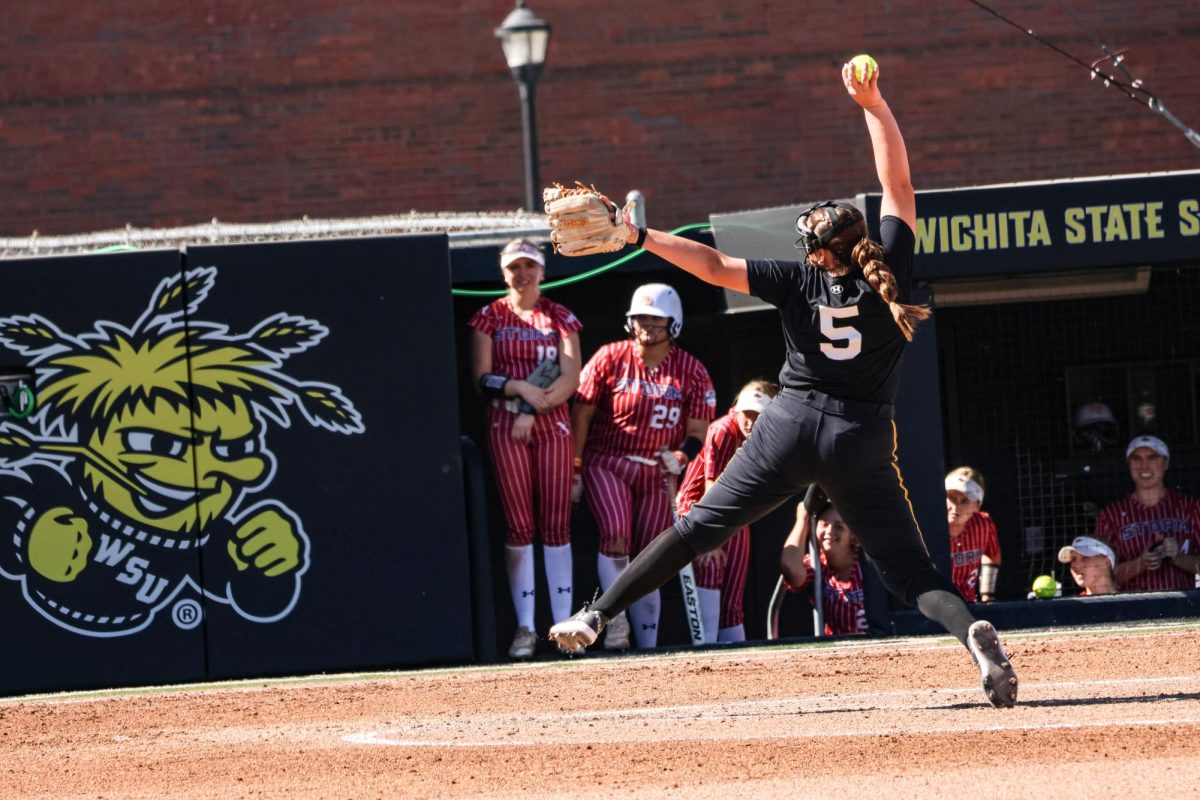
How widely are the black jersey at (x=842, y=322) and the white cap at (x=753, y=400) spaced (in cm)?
261

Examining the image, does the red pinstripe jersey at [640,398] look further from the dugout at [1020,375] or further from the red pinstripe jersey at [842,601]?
the red pinstripe jersey at [842,601]

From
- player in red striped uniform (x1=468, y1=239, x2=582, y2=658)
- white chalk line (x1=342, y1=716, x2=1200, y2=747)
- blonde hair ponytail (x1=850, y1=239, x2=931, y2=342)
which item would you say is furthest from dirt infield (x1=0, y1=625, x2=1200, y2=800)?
blonde hair ponytail (x1=850, y1=239, x2=931, y2=342)

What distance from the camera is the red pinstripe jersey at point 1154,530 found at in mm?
8633

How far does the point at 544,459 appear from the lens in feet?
26.9

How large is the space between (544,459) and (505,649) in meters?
1.52

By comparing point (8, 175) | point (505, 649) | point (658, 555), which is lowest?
point (505, 649)

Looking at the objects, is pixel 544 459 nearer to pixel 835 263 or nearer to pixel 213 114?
pixel 835 263

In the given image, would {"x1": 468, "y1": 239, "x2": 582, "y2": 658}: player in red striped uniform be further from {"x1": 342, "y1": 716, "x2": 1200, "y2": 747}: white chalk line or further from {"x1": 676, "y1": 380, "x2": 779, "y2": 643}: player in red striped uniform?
{"x1": 342, "y1": 716, "x2": 1200, "y2": 747}: white chalk line

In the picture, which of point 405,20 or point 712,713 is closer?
point 712,713

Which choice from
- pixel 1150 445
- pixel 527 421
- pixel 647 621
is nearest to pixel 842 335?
pixel 527 421

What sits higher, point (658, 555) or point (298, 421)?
point (298, 421)

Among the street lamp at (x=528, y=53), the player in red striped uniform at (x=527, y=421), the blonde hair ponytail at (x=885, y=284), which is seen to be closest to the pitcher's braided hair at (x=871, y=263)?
the blonde hair ponytail at (x=885, y=284)

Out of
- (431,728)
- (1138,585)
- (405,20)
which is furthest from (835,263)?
(405,20)

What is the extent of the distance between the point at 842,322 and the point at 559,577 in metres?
3.38
